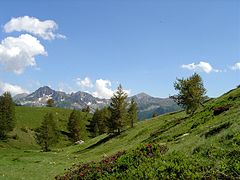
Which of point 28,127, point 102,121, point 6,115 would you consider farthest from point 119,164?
point 28,127

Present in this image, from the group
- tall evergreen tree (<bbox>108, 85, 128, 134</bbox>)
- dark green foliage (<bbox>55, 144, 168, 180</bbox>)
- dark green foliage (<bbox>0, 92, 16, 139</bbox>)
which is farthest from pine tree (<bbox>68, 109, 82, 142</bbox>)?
dark green foliage (<bbox>55, 144, 168, 180</bbox>)

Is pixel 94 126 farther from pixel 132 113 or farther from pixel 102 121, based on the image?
pixel 132 113

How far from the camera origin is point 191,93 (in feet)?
224

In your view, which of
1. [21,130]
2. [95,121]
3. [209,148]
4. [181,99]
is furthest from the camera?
[95,121]

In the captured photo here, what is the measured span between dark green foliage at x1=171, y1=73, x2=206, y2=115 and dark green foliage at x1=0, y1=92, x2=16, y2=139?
72357mm

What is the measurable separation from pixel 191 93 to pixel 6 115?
254 ft

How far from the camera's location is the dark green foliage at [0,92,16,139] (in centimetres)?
11969

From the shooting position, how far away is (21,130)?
143250 millimetres

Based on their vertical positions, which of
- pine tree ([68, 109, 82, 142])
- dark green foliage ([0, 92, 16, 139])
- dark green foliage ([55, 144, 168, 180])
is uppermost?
dark green foliage ([0, 92, 16, 139])

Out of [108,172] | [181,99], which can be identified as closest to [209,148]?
[108,172]

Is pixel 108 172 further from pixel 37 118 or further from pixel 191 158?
pixel 37 118

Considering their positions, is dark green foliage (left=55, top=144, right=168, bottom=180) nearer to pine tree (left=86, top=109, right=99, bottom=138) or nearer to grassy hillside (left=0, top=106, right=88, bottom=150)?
grassy hillside (left=0, top=106, right=88, bottom=150)

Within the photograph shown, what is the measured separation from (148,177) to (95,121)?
149584 millimetres

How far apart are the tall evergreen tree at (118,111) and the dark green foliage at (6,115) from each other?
51.7m
